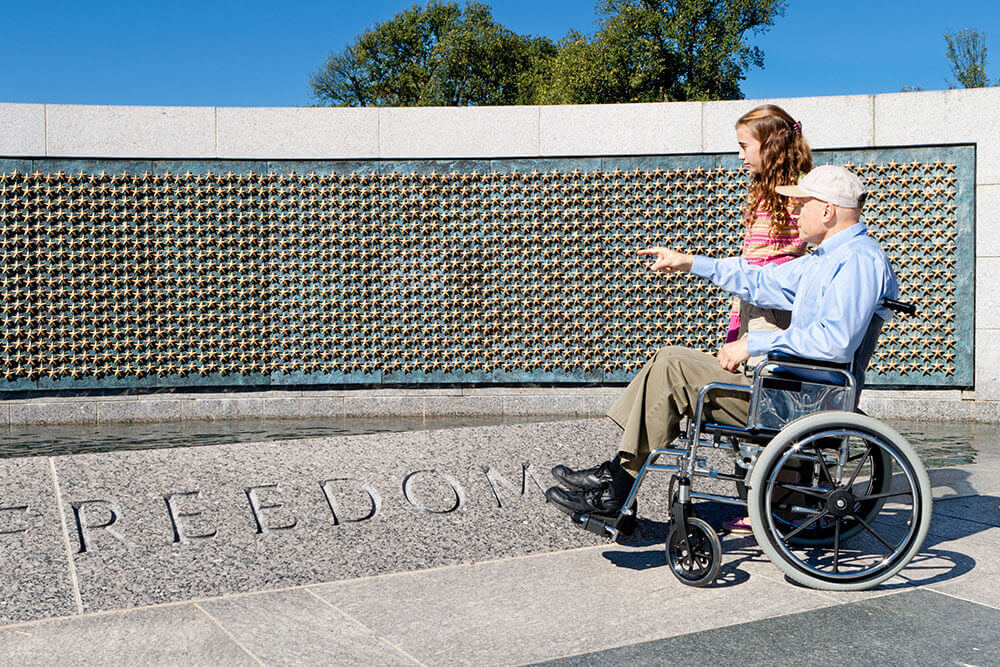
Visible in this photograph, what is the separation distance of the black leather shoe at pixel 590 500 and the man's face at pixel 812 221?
108 cm

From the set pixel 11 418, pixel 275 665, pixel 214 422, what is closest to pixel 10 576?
pixel 275 665

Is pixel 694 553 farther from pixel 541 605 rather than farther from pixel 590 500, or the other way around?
pixel 541 605

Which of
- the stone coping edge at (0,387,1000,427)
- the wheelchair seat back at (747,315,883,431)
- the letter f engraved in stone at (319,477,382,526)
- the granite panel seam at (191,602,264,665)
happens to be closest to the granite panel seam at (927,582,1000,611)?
the wheelchair seat back at (747,315,883,431)

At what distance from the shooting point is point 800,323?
322 cm

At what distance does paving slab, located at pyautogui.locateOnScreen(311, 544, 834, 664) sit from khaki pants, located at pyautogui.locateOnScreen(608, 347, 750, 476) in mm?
427

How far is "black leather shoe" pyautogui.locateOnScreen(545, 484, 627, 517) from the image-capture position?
330cm

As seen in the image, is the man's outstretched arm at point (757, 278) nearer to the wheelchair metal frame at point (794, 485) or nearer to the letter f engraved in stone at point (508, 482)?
the wheelchair metal frame at point (794, 485)

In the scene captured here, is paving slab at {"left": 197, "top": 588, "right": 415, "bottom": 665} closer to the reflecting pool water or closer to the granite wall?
the reflecting pool water

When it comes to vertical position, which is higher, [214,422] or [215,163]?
[215,163]

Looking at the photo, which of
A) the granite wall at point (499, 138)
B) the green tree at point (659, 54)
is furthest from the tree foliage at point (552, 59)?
the granite wall at point (499, 138)

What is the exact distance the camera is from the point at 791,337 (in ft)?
10.2

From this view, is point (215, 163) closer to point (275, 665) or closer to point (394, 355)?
point (394, 355)

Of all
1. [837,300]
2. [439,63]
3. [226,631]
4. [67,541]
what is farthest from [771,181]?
[439,63]

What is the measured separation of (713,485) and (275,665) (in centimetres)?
242
